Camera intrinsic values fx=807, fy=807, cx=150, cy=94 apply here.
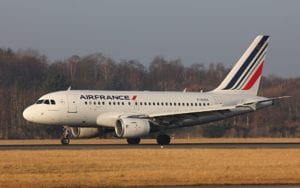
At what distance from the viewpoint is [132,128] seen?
179 feet

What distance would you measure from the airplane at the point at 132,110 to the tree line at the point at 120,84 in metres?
12.7

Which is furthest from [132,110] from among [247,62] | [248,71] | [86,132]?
[247,62]

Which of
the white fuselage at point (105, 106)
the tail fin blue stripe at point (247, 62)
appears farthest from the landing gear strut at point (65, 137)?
the tail fin blue stripe at point (247, 62)

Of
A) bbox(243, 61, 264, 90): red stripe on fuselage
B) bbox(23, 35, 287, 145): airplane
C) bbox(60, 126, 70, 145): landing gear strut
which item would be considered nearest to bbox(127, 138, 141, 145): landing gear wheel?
bbox(23, 35, 287, 145): airplane

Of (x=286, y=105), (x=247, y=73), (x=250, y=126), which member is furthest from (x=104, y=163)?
(x=286, y=105)

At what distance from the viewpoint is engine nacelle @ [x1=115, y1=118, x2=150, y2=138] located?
2144 inches

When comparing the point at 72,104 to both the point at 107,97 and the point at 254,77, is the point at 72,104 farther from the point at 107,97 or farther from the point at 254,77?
the point at 254,77

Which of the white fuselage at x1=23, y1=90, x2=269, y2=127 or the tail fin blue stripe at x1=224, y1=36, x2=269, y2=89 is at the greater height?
the tail fin blue stripe at x1=224, y1=36, x2=269, y2=89

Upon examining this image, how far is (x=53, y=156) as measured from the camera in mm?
40219

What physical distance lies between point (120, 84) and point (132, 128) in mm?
76277

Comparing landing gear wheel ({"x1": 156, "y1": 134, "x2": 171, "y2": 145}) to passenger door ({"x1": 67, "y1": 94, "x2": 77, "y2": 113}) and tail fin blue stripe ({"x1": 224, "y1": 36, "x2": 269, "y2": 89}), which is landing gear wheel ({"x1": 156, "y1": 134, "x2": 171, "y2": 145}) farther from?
tail fin blue stripe ({"x1": 224, "y1": 36, "x2": 269, "y2": 89})

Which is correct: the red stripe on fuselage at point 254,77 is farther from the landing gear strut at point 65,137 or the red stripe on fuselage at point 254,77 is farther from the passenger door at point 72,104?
the landing gear strut at point 65,137

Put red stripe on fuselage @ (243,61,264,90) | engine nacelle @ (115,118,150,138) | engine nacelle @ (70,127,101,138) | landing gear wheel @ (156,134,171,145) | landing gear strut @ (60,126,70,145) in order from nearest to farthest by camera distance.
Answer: engine nacelle @ (115,118,150,138), landing gear strut @ (60,126,70,145), landing gear wheel @ (156,134,171,145), engine nacelle @ (70,127,101,138), red stripe on fuselage @ (243,61,264,90)

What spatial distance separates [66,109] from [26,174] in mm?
24852
